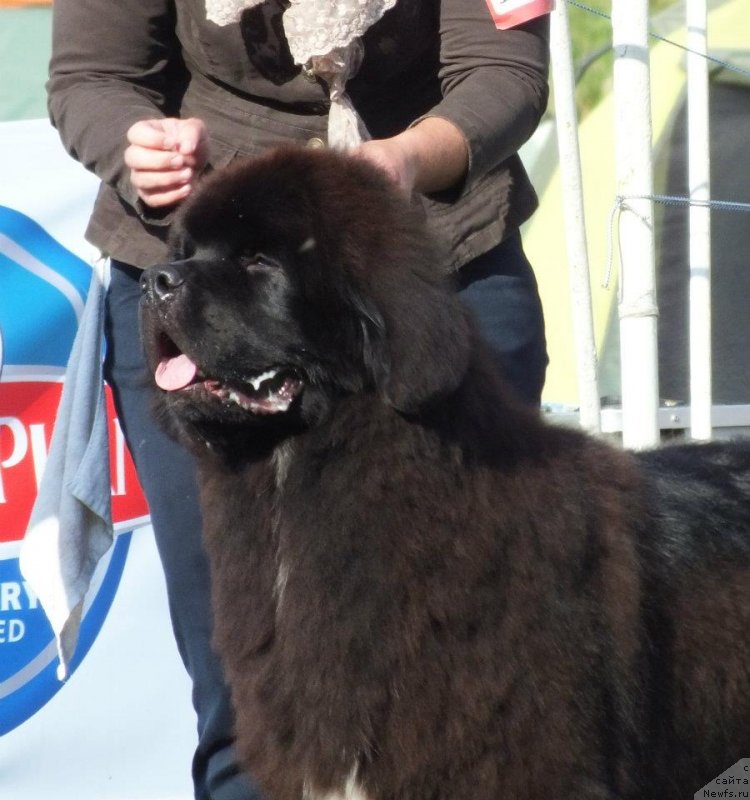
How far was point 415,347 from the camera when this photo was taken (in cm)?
226

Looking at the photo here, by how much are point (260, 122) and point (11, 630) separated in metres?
1.97

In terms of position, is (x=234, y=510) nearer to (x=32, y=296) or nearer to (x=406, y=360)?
(x=406, y=360)

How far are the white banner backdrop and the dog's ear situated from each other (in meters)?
2.00

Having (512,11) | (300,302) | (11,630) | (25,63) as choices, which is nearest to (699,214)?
(512,11)

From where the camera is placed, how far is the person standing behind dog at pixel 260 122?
8.65 ft

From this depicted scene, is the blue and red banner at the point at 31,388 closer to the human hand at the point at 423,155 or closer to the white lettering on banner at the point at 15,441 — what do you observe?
the white lettering on banner at the point at 15,441

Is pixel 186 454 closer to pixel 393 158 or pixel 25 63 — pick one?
pixel 393 158

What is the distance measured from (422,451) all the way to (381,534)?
165 mm

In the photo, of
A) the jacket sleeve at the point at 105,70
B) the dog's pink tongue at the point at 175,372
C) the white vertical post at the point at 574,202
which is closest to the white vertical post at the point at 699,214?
the white vertical post at the point at 574,202

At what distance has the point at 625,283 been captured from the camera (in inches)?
147

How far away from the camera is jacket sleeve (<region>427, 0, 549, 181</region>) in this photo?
2.66 m

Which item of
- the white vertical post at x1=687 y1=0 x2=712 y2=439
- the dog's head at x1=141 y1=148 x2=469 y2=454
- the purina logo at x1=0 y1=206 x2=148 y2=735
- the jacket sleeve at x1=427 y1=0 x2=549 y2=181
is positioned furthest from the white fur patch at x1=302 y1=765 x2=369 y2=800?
the white vertical post at x1=687 y1=0 x2=712 y2=439

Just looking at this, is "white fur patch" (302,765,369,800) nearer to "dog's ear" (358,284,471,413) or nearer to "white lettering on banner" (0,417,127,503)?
"dog's ear" (358,284,471,413)

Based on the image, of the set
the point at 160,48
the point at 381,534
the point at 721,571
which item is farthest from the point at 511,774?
the point at 160,48
